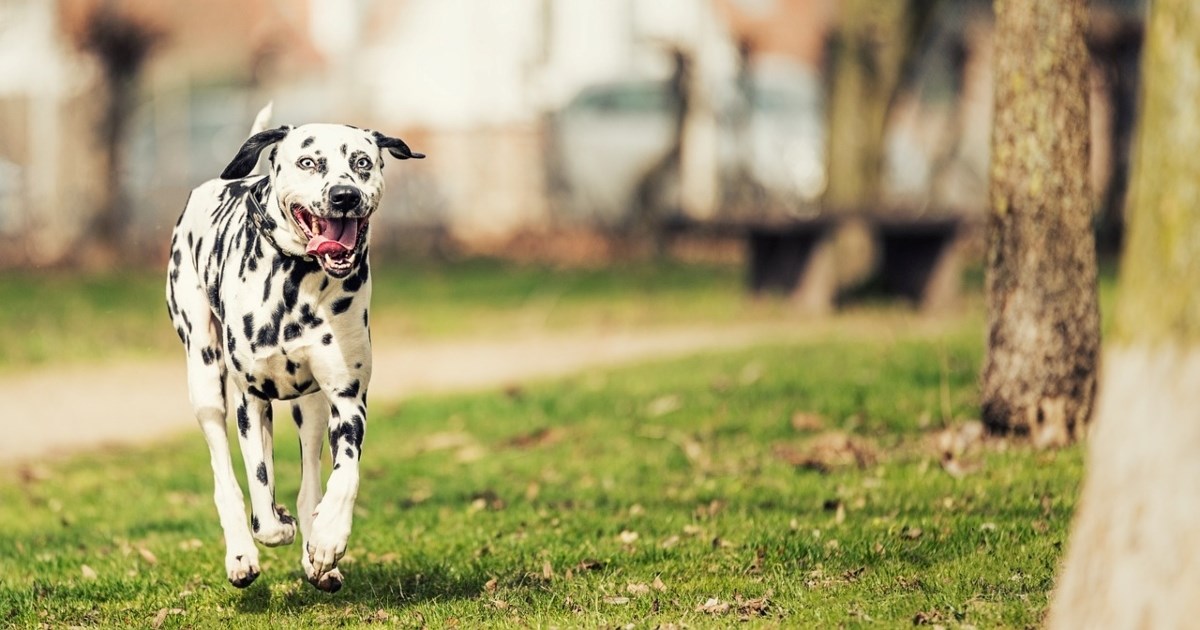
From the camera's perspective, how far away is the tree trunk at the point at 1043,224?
7.14m

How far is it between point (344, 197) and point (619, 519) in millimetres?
2413

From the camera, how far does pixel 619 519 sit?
22.1ft

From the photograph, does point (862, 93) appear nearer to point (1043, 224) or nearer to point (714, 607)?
point (1043, 224)

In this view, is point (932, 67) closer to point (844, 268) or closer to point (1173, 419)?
point (844, 268)

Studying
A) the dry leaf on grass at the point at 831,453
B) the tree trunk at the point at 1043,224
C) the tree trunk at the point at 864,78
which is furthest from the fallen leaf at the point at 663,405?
the tree trunk at the point at 864,78

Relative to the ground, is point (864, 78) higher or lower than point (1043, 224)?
higher

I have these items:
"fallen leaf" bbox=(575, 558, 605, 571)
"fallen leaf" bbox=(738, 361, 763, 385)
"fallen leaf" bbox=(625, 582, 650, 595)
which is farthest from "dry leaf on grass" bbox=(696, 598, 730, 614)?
"fallen leaf" bbox=(738, 361, 763, 385)

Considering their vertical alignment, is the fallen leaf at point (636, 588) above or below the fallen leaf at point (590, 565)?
above

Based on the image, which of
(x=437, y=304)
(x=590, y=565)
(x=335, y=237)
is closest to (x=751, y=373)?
(x=590, y=565)

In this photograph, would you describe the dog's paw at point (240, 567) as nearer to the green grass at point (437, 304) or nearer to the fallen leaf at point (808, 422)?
the fallen leaf at point (808, 422)

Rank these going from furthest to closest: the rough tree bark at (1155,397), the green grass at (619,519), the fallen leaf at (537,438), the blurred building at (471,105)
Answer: the blurred building at (471,105), the fallen leaf at (537,438), the green grass at (619,519), the rough tree bark at (1155,397)

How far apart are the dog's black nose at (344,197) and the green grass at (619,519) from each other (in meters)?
1.33

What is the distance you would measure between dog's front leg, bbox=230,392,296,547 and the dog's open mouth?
0.65 metres

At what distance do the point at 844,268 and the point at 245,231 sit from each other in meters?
10.5
